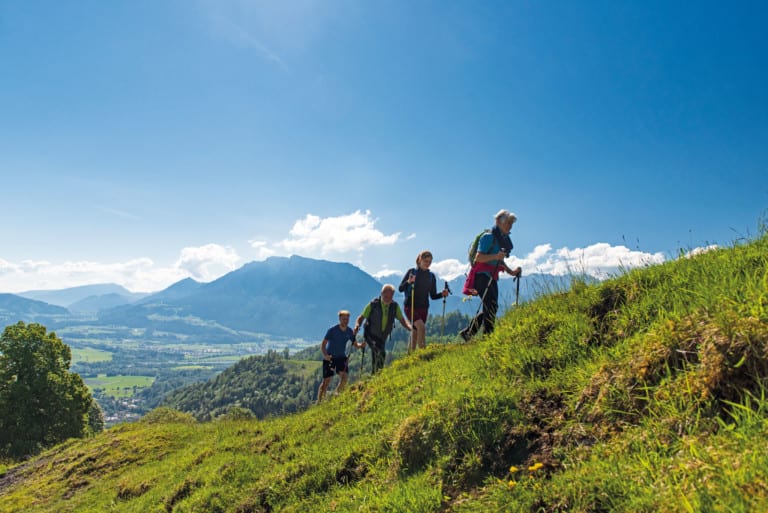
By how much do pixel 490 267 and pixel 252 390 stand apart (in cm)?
17422

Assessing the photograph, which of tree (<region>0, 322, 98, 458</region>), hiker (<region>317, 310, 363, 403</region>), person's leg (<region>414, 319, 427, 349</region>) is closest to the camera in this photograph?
person's leg (<region>414, 319, 427, 349</region>)

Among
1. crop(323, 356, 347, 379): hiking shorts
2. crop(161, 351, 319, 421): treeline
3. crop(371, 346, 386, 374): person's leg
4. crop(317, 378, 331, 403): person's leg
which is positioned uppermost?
crop(371, 346, 386, 374): person's leg

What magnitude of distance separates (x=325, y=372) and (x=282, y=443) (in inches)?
186

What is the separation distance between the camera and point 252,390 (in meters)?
165

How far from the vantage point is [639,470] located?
273cm

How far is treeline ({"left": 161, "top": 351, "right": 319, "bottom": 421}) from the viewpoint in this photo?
146 metres

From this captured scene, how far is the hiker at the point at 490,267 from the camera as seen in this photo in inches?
355

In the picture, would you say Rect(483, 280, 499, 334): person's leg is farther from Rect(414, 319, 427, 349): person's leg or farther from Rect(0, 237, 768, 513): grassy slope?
Rect(414, 319, 427, 349): person's leg

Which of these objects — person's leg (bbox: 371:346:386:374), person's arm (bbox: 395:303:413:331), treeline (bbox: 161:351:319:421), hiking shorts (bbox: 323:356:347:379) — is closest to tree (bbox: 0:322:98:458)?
hiking shorts (bbox: 323:356:347:379)

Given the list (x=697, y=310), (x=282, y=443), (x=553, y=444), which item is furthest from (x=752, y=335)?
(x=282, y=443)

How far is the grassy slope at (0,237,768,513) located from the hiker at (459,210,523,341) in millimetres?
1834

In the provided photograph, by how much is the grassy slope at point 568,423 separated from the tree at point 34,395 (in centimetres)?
3353

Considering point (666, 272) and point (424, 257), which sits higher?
point (424, 257)

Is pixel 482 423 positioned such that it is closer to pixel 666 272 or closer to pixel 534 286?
pixel 666 272
